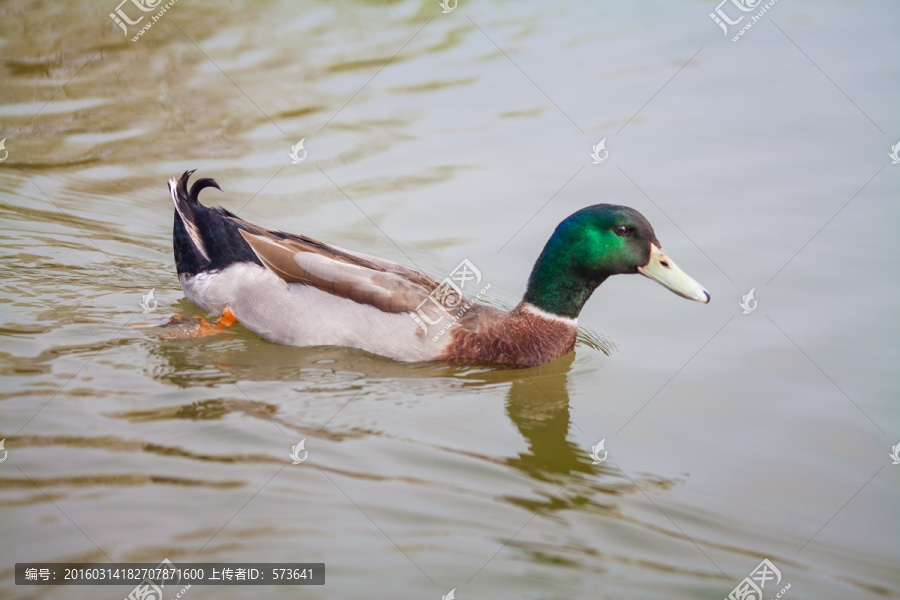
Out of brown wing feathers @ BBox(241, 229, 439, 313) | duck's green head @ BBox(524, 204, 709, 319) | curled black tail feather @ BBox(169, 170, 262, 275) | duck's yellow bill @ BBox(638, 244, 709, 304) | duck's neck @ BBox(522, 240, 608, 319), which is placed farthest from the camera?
curled black tail feather @ BBox(169, 170, 262, 275)

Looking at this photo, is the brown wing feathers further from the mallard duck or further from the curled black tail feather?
the curled black tail feather

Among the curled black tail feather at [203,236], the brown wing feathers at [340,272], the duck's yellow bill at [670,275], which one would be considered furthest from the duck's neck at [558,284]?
the curled black tail feather at [203,236]

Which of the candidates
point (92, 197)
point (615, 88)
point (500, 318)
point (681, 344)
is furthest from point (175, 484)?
point (615, 88)

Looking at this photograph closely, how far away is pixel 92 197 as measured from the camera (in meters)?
8.45

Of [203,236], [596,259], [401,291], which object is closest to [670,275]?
[596,259]

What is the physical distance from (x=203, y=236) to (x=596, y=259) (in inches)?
106

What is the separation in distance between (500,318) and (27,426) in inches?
117

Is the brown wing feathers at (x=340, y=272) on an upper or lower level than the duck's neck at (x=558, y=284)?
lower

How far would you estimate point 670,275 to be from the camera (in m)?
6.21

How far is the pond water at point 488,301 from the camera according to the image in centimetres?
443

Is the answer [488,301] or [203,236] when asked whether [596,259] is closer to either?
[488,301]

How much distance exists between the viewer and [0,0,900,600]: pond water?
4.43 metres

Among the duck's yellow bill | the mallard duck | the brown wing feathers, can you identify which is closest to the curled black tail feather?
the mallard duck

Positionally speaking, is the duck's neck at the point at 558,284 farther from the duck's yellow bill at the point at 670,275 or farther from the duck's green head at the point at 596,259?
the duck's yellow bill at the point at 670,275
